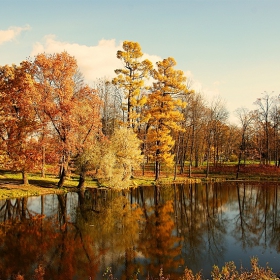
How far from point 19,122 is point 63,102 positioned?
Answer: 193 inches

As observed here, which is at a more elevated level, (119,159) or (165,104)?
(165,104)

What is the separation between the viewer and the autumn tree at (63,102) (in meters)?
30.3

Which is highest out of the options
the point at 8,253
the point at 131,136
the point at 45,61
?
the point at 45,61

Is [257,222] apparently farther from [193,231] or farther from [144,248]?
[144,248]

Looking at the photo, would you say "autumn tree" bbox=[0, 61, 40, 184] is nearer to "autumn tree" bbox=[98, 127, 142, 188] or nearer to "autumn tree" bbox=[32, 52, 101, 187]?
"autumn tree" bbox=[32, 52, 101, 187]

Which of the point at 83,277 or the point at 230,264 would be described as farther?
the point at 230,264

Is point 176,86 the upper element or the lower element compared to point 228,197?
upper

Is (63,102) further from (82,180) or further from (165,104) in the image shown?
(165,104)

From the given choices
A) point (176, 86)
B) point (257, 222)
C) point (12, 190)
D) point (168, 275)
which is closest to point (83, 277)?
point (168, 275)

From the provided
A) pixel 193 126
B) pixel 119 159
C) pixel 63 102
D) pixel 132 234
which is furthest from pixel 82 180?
pixel 193 126

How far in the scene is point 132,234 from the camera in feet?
57.3

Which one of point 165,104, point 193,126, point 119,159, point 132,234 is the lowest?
point 132,234

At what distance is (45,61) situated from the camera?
29969mm

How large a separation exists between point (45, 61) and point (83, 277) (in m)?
24.1
